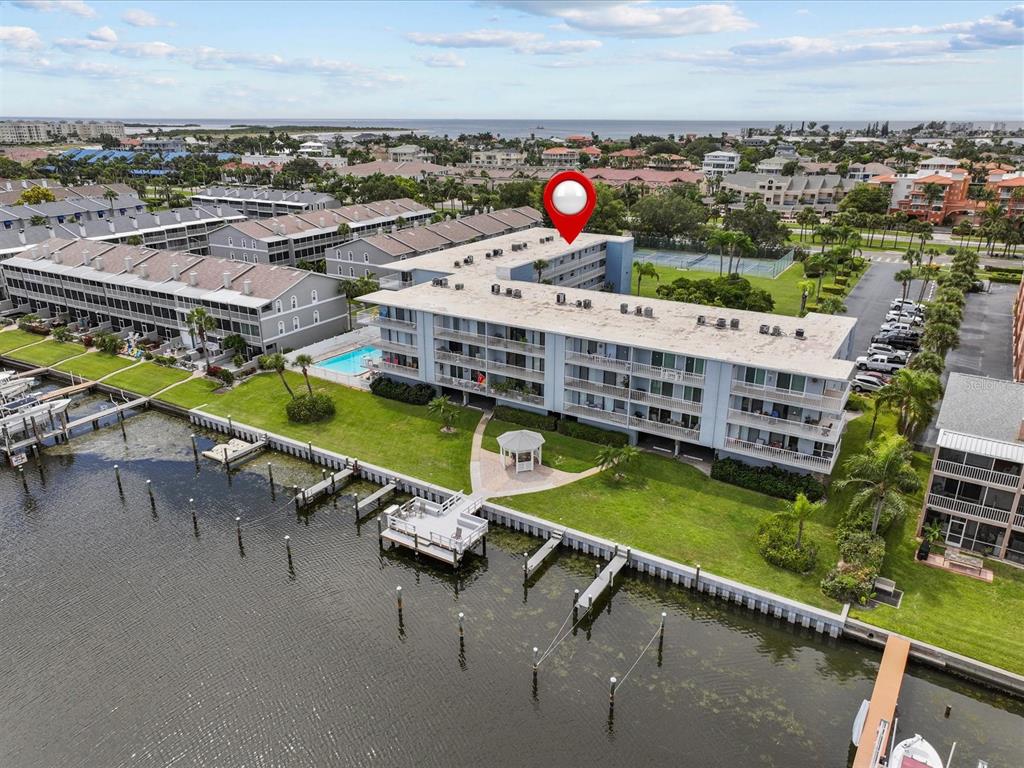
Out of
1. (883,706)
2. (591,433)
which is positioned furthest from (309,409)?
(883,706)

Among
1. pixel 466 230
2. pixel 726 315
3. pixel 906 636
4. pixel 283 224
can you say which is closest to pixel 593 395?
pixel 726 315

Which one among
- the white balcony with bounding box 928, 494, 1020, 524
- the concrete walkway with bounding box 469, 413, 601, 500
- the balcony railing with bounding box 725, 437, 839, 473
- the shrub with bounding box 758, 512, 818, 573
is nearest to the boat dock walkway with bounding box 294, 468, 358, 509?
the concrete walkway with bounding box 469, 413, 601, 500

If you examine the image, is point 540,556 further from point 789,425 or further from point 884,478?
point 884,478

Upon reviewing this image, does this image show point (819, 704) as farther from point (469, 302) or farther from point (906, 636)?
point (469, 302)

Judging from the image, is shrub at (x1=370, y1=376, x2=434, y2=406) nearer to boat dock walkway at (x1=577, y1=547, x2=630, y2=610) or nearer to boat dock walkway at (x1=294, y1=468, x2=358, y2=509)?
boat dock walkway at (x1=294, y1=468, x2=358, y2=509)

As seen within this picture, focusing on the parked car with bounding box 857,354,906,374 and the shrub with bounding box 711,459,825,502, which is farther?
the parked car with bounding box 857,354,906,374

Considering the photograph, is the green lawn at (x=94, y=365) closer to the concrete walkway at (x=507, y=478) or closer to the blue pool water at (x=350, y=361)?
the blue pool water at (x=350, y=361)

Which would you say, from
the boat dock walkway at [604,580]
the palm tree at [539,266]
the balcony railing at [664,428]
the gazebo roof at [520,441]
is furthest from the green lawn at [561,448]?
the palm tree at [539,266]
